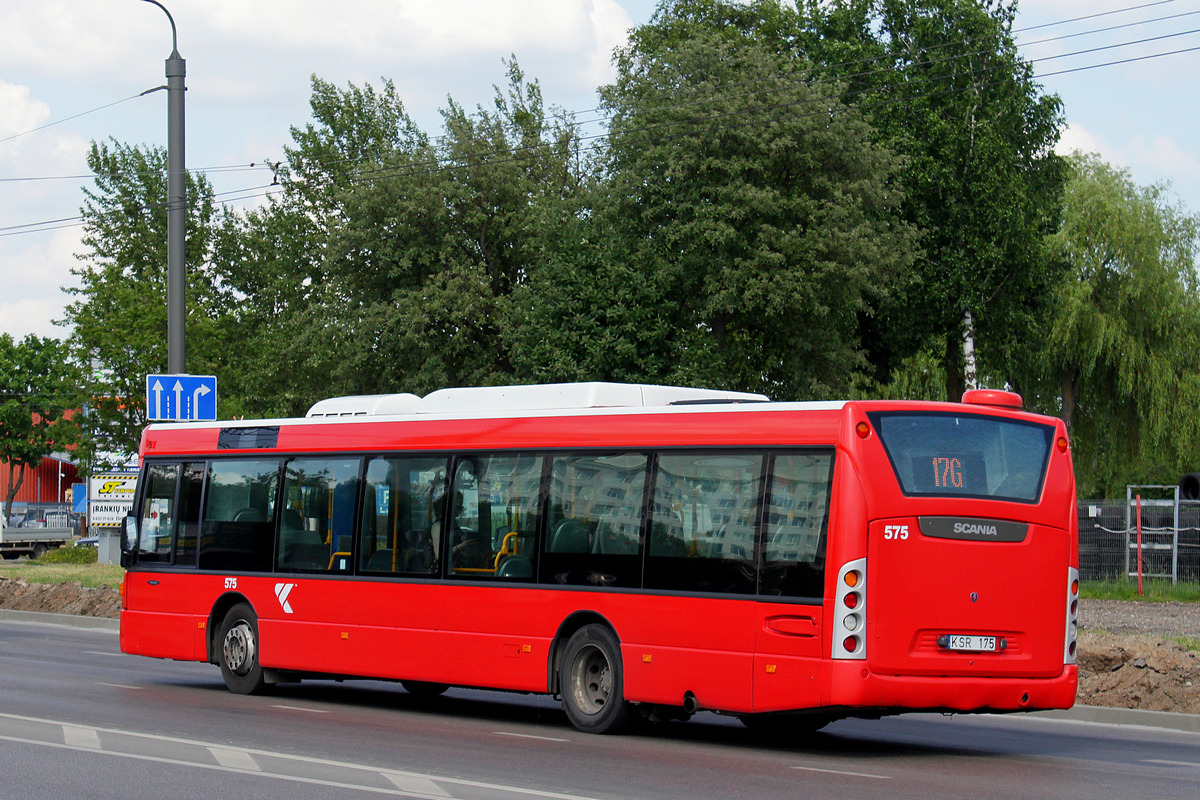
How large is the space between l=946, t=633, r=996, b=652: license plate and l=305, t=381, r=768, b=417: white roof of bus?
2482 millimetres

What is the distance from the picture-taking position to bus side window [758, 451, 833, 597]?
36.7ft

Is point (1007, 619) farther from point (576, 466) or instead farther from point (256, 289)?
point (256, 289)

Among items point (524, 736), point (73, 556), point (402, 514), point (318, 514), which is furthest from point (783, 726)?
point (73, 556)

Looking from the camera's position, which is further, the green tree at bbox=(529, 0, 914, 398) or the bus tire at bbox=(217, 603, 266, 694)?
the green tree at bbox=(529, 0, 914, 398)

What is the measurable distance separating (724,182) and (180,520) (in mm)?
22253

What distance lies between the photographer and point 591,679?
12.8 metres

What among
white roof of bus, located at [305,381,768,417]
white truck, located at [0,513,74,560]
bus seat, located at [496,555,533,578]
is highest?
white roof of bus, located at [305,381,768,417]

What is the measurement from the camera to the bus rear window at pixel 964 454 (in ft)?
36.9

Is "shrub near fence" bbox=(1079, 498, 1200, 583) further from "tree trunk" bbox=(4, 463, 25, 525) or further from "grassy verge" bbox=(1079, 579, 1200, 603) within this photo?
"tree trunk" bbox=(4, 463, 25, 525)

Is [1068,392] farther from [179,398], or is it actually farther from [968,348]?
[179,398]

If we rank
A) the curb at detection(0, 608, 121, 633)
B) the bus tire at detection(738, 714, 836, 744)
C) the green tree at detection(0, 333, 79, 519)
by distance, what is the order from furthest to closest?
the green tree at detection(0, 333, 79, 519)
the curb at detection(0, 608, 121, 633)
the bus tire at detection(738, 714, 836, 744)

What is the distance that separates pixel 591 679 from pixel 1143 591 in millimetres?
21267

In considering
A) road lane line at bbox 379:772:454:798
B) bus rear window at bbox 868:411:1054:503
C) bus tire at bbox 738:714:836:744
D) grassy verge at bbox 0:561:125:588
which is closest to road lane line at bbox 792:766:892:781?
bus tire at bbox 738:714:836:744

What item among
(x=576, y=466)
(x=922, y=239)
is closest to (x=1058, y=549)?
(x=576, y=466)
